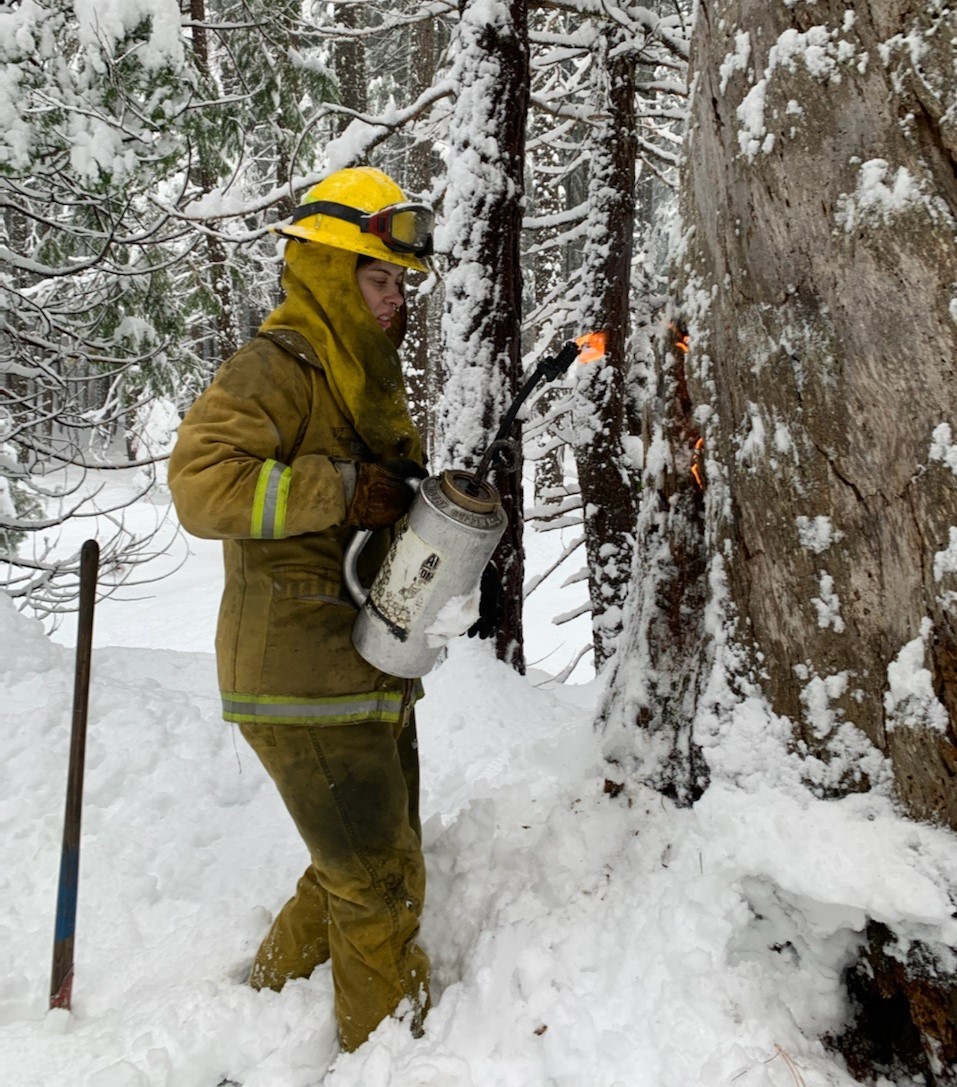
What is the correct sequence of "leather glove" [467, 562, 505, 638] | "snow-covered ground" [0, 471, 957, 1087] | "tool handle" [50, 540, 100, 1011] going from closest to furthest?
"snow-covered ground" [0, 471, 957, 1087] < "tool handle" [50, 540, 100, 1011] < "leather glove" [467, 562, 505, 638]

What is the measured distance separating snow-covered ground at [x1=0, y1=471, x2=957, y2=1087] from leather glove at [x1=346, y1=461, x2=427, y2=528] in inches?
46.2

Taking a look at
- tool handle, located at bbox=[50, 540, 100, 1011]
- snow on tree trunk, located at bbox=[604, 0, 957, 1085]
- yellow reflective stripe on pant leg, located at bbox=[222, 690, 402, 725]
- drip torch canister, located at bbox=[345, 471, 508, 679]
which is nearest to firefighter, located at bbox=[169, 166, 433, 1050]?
yellow reflective stripe on pant leg, located at bbox=[222, 690, 402, 725]

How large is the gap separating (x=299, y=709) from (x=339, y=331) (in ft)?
3.47

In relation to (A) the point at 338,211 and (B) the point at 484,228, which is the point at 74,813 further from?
(B) the point at 484,228

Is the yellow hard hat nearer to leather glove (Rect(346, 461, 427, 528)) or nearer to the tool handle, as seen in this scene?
leather glove (Rect(346, 461, 427, 528))

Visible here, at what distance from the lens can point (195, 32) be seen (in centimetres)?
937

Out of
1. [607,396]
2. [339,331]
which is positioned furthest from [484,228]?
[339,331]

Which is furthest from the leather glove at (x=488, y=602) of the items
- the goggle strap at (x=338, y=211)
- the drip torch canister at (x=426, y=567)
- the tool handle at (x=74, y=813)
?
the tool handle at (x=74, y=813)

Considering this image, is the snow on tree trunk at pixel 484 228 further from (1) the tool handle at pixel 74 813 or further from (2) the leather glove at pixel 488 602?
(1) the tool handle at pixel 74 813

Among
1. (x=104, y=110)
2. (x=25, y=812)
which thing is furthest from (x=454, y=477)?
(x=104, y=110)

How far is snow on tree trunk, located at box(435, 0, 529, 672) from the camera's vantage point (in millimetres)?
4844

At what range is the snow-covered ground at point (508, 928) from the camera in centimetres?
181

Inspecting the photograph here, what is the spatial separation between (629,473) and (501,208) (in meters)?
2.61

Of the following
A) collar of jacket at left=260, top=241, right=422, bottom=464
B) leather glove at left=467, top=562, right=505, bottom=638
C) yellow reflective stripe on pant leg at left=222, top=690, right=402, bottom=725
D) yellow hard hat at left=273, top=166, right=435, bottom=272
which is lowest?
yellow reflective stripe on pant leg at left=222, top=690, right=402, bottom=725
